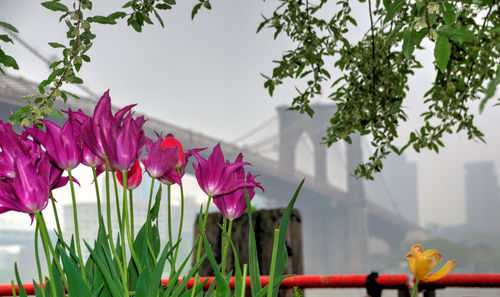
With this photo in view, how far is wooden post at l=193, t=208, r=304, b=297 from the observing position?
2820 millimetres

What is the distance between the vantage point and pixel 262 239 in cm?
282

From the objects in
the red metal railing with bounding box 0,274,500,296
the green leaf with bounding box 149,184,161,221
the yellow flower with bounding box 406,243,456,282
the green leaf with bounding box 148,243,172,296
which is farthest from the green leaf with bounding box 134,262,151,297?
the red metal railing with bounding box 0,274,500,296

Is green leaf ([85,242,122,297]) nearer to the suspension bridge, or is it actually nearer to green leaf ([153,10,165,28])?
green leaf ([153,10,165,28])

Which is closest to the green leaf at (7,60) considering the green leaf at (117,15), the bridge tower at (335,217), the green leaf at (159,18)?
the green leaf at (117,15)

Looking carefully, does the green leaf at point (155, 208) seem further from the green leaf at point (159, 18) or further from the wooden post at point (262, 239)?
the wooden post at point (262, 239)

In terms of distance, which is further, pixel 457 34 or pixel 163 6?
pixel 163 6

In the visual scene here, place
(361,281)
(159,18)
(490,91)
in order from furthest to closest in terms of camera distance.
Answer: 1. (361,281)
2. (159,18)
3. (490,91)

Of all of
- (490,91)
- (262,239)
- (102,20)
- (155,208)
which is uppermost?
Answer: (102,20)

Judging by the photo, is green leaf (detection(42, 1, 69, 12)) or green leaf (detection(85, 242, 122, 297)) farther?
green leaf (detection(42, 1, 69, 12))

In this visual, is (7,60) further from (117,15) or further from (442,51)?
(442,51)

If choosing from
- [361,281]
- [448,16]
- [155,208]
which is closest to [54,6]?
[155,208]

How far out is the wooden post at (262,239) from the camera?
9.25 ft

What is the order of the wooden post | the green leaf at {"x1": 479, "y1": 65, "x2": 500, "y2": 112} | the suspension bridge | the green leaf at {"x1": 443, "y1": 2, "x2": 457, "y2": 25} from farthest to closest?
1. the suspension bridge
2. the wooden post
3. the green leaf at {"x1": 443, "y1": 2, "x2": 457, "y2": 25}
4. the green leaf at {"x1": 479, "y1": 65, "x2": 500, "y2": 112}

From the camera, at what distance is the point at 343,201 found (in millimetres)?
31125
